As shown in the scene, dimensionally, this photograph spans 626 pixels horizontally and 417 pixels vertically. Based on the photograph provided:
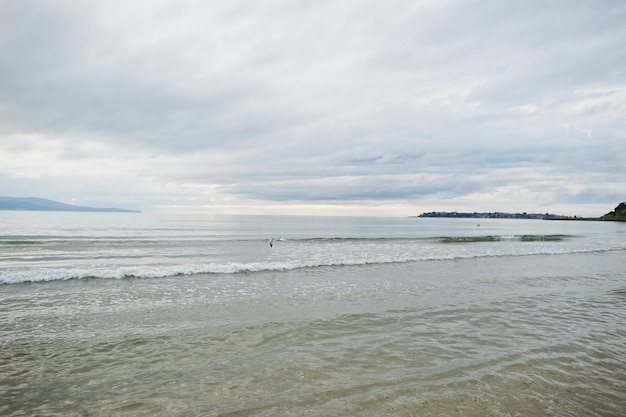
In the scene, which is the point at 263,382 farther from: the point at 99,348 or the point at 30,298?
the point at 30,298

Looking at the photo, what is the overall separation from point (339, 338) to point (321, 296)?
17.4 ft

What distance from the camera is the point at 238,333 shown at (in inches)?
365

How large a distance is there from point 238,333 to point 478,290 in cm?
1072

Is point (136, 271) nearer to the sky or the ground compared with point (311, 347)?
nearer to the ground

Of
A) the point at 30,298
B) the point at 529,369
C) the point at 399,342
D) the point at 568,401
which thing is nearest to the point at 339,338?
the point at 399,342

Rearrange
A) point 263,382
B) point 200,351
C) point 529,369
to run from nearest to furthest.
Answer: point 263,382
point 529,369
point 200,351

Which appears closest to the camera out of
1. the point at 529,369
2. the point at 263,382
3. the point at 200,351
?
the point at 263,382

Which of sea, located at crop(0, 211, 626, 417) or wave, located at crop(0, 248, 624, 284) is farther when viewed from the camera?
wave, located at crop(0, 248, 624, 284)

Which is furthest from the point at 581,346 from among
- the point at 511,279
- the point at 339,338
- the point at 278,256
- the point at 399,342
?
the point at 278,256

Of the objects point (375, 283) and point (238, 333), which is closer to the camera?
point (238, 333)

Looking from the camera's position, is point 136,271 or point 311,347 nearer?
point 311,347

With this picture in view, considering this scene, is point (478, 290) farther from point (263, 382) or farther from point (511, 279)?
point (263, 382)

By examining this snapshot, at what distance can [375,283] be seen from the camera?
17.1 m

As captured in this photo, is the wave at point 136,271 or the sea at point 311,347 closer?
the sea at point 311,347
